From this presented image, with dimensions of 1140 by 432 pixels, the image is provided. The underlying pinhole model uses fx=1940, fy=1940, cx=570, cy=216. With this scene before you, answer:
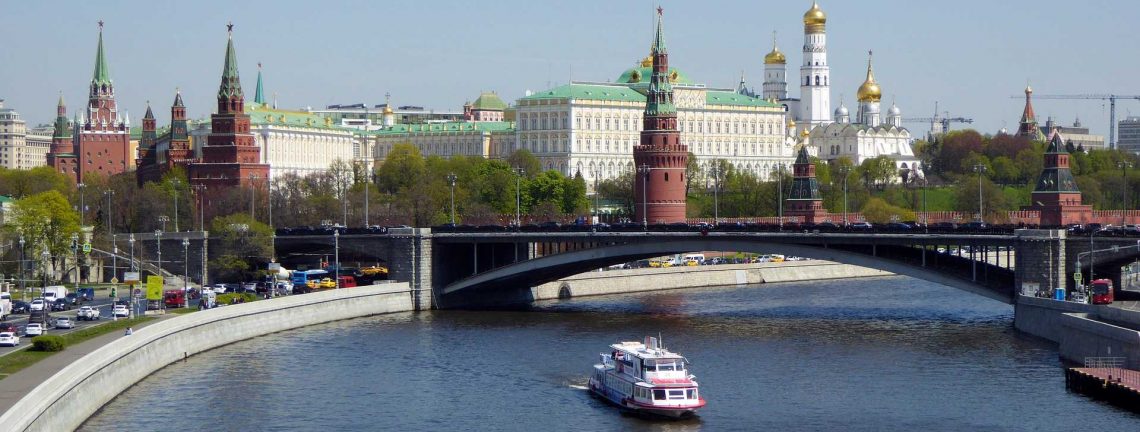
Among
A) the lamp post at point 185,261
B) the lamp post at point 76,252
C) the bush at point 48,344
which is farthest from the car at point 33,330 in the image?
the lamp post at point 76,252

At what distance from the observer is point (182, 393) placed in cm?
6391

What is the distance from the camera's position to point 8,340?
215 ft

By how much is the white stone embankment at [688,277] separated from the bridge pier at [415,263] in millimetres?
7320

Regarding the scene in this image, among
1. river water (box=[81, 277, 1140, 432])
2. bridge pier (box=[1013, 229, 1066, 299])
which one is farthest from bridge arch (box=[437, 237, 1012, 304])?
river water (box=[81, 277, 1140, 432])

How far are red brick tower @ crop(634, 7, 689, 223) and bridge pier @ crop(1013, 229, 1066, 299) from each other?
58.0 m

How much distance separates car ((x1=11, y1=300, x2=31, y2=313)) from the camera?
82.1 m

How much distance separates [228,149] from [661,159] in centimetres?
3716

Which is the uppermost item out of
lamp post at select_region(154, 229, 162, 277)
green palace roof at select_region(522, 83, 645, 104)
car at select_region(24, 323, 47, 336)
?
green palace roof at select_region(522, 83, 645, 104)

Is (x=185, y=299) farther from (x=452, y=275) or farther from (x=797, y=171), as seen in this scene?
(x=797, y=171)

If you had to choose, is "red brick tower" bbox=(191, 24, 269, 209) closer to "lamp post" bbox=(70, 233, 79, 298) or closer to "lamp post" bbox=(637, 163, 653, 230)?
"lamp post" bbox=(637, 163, 653, 230)

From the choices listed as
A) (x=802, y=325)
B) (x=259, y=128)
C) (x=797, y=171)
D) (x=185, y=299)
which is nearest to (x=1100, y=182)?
(x=797, y=171)

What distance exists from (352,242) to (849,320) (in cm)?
2810

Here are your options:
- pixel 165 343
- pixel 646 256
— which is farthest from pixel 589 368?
pixel 646 256

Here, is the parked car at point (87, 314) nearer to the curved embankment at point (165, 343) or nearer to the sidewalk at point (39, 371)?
the curved embankment at point (165, 343)
